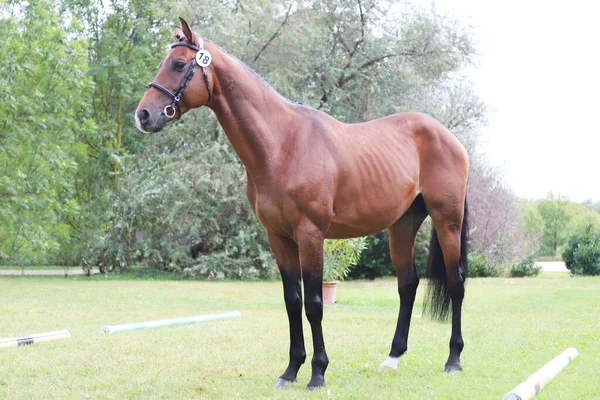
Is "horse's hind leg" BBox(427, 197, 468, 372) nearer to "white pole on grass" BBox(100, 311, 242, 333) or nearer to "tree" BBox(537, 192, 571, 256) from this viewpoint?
"white pole on grass" BBox(100, 311, 242, 333)

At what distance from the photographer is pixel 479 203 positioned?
24.9 metres

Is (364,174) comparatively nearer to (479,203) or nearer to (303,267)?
(303,267)

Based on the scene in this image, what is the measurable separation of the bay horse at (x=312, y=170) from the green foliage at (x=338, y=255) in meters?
6.61

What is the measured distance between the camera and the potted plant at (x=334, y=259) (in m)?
12.4

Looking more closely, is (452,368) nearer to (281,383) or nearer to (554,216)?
(281,383)

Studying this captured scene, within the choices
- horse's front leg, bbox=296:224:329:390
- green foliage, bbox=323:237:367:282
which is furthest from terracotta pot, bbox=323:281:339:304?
horse's front leg, bbox=296:224:329:390

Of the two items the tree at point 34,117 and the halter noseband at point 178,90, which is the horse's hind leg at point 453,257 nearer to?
the halter noseband at point 178,90

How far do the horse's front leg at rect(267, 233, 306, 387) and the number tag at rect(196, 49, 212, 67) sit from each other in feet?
4.56

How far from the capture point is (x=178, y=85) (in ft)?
14.3

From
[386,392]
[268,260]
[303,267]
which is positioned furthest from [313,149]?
[268,260]

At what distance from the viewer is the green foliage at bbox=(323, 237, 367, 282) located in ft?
40.8

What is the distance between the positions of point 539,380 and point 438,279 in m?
1.81

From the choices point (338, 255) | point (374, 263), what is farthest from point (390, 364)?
point (374, 263)

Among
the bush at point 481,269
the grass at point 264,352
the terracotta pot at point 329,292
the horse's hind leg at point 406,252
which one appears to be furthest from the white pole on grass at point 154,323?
the bush at point 481,269
